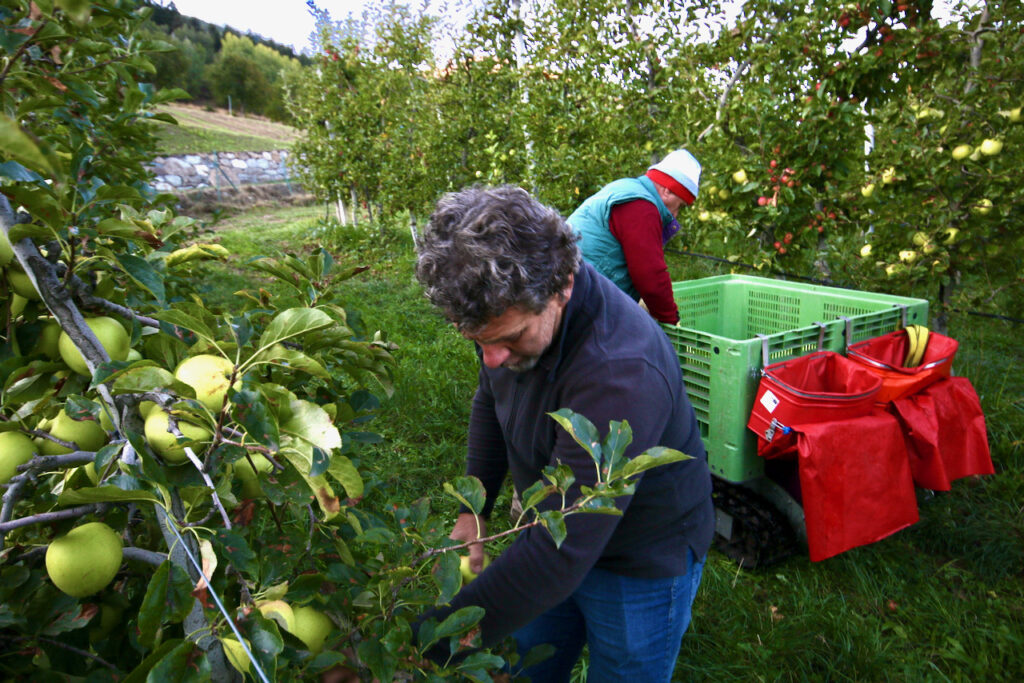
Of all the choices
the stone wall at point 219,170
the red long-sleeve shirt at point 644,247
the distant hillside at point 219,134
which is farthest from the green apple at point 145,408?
the distant hillside at point 219,134

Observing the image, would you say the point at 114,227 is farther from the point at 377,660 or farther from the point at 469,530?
the point at 469,530

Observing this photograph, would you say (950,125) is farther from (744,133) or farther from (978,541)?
(978,541)

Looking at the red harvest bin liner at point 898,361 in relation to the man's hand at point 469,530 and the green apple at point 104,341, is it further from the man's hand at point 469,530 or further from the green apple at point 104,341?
the green apple at point 104,341

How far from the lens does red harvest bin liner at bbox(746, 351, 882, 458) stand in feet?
6.90

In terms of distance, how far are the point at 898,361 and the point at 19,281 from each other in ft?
9.21

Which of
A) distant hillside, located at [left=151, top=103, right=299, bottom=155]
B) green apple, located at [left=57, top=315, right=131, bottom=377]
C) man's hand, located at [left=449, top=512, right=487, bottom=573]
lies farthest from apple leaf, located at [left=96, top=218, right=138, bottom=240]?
distant hillside, located at [left=151, top=103, right=299, bottom=155]

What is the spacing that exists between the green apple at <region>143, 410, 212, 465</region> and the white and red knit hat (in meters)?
2.51

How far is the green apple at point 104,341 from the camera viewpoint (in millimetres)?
822

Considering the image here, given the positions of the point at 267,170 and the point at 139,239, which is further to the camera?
the point at 267,170

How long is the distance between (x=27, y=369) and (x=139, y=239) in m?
0.22

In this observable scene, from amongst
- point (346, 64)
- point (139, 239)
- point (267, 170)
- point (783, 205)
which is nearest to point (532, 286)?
point (139, 239)

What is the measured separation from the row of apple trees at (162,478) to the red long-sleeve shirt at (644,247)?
6.20 feet

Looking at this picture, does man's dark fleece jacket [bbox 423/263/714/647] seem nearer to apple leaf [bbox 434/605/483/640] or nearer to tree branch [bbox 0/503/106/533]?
apple leaf [bbox 434/605/483/640]

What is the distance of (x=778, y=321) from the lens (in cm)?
324
